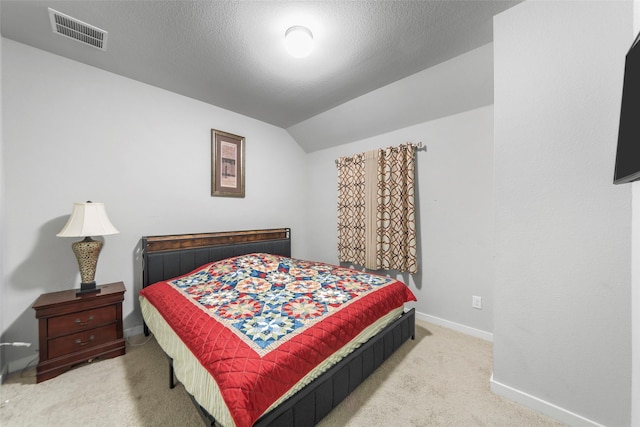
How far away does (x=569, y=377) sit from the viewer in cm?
142

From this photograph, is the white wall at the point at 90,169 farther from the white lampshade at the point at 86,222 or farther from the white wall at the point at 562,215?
the white wall at the point at 562,215

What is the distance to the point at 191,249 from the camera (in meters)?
2.71

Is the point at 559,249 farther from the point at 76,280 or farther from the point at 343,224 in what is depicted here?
the point at 76,280

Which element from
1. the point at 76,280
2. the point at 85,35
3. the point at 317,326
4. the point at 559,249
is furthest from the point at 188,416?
the point at 85,35

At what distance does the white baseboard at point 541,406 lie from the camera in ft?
4.55

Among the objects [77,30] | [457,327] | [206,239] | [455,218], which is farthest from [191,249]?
[457,327]

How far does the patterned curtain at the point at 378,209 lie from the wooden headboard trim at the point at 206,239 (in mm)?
1119

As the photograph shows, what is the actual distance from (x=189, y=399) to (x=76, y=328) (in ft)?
3.86

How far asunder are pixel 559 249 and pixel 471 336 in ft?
4.97

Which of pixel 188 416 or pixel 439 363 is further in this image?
pixel 439 363

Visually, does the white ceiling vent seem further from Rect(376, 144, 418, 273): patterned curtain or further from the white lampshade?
Rect(376, 144, 418, 273): patterned curtain

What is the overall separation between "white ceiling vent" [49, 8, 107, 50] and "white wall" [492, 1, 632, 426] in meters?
3.03

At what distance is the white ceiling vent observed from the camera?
5.54 ft

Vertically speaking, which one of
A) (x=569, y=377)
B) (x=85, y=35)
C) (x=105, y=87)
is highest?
(x=85, y=35)
